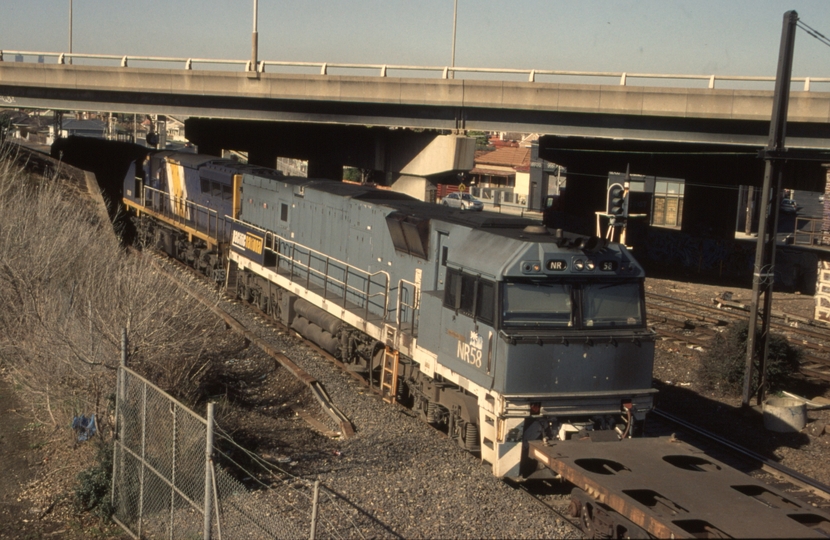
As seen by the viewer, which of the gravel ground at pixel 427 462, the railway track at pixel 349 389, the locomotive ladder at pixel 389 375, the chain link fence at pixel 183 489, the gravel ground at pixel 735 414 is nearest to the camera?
the chain link fence at pixel 183 489

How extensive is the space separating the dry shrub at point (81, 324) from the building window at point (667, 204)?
4529 cm

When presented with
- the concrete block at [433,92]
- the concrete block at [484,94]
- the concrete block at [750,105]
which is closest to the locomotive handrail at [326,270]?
the concrete block at [433,92]

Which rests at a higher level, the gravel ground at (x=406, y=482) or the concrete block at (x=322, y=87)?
the concrete block at (x=322, y=87)

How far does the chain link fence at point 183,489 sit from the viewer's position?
941 cm

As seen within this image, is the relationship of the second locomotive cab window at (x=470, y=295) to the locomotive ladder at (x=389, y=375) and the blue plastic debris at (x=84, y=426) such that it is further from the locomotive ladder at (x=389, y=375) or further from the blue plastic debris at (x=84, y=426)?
the blue plastic debris at (x=84, y=426)

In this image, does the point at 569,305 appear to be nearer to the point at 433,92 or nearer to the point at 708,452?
the point at 708,452

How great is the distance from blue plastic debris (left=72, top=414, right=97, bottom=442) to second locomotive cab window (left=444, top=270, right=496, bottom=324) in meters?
5.47

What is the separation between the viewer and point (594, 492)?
8.43 metres

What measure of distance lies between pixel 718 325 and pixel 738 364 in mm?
5848

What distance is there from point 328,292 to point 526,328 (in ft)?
26.3

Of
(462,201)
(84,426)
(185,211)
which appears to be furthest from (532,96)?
(462,201)

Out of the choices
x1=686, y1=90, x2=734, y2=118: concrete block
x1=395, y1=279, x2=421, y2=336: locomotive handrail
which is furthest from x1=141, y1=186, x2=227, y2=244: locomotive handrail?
x1=686, y1=90, x2=734, y2=118: concrete block

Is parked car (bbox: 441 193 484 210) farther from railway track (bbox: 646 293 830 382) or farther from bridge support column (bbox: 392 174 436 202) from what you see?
railway track (bbox: 646 293 830 382)

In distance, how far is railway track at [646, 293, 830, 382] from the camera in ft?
Result: 61.4
